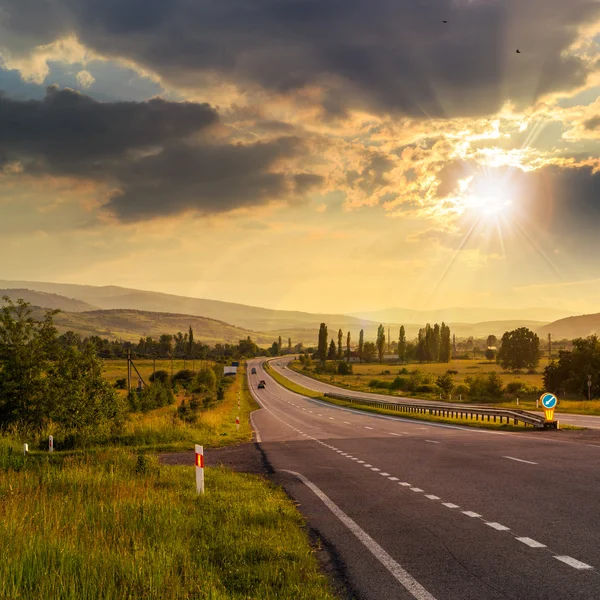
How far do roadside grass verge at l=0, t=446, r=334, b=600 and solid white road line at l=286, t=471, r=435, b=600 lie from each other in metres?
0.80

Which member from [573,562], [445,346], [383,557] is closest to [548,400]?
[573,562]

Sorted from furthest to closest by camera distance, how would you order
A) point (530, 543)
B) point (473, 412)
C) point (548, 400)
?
point (473, 412)
point (548, 400)
point (530, 543)

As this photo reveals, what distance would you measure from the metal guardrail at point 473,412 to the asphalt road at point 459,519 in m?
12.0

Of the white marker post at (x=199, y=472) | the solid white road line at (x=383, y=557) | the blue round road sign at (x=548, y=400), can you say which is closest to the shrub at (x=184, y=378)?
the blue round road sign at (x=548, y=400)

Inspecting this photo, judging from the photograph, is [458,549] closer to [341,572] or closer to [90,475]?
[341,572]

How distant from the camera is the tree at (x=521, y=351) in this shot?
487 feet

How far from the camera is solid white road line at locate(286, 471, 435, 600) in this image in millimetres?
6305

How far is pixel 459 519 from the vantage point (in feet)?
31.2

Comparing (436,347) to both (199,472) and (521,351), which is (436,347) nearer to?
(521,351)

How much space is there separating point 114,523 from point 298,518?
304cm

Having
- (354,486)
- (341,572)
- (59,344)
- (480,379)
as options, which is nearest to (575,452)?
(354,486)

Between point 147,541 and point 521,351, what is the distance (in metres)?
153

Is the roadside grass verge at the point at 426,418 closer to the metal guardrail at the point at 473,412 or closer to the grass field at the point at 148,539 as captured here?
the metal guardrail at the point at 473,412

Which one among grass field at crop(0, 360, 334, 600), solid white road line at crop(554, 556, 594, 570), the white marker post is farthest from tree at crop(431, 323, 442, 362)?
solid white road line at crop(554, 556, 594, 570)
